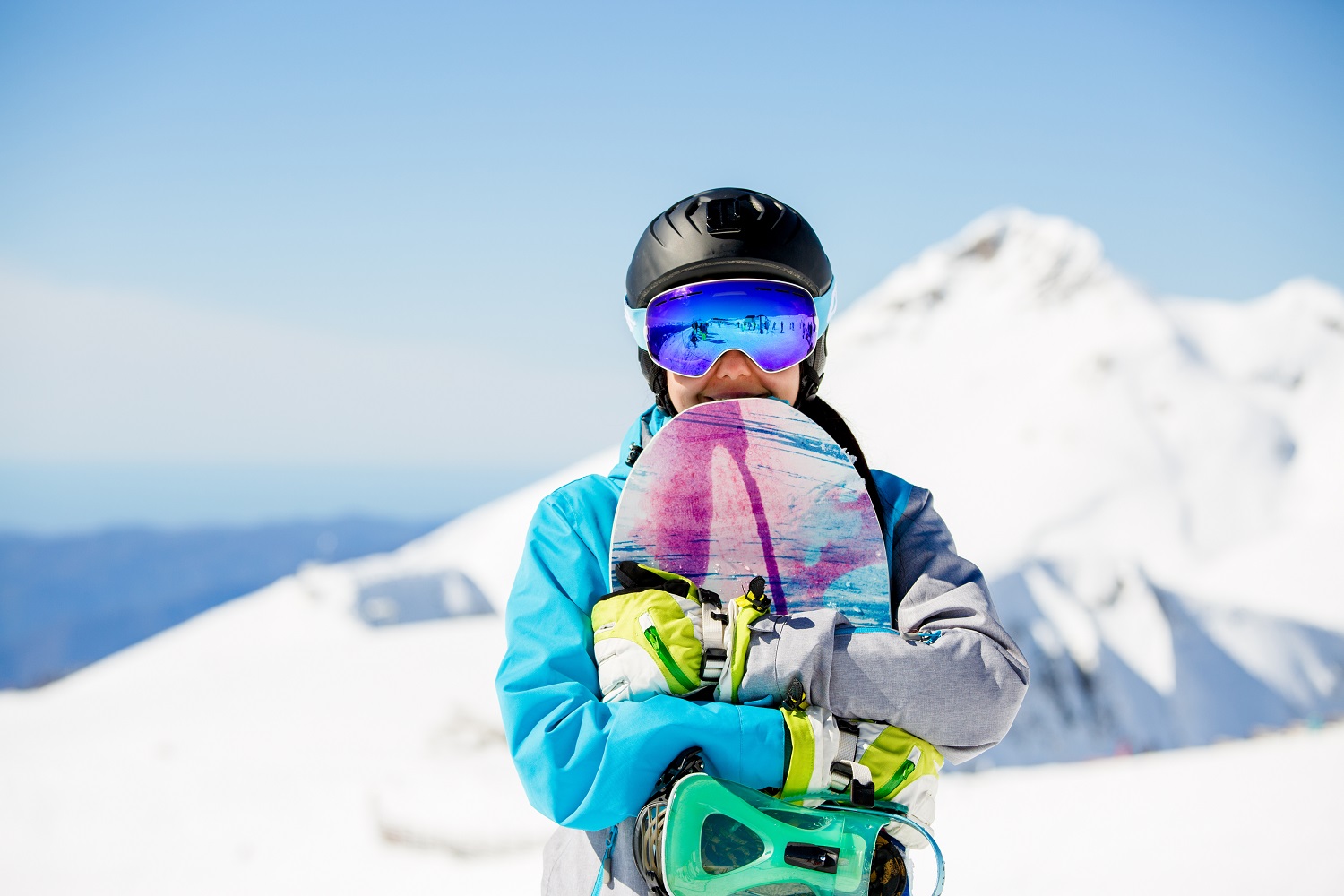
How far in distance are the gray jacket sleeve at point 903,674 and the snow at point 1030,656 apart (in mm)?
1171

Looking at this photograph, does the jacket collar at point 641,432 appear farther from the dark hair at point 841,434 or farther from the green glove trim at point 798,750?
the green glove trim at point 798,750

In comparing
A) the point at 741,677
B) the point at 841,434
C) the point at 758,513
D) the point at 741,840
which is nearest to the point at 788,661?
the point at 741,677

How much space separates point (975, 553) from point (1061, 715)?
647 centimetres

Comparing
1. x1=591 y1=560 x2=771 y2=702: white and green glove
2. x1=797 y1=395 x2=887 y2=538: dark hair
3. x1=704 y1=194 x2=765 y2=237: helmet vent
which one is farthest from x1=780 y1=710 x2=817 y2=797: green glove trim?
x1=704 y1=194 x2=765 y2=237: helmet vent

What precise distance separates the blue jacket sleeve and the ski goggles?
0.67 m

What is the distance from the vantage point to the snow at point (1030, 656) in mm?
5758

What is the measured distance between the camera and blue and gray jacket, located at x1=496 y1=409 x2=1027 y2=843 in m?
1.56

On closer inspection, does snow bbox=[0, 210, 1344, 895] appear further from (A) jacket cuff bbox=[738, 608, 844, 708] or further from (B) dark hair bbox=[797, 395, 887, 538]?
(A) jacket cuff bbox=[738, 608, 844, 708]

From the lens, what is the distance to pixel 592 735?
1.56m

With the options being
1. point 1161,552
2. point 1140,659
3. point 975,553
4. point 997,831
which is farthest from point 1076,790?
point 1161,552

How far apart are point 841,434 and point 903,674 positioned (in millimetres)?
669

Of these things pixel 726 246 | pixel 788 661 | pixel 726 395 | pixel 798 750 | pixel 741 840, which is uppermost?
pixel 726 246

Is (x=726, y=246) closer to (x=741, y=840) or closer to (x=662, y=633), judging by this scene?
(x=662, y=633)

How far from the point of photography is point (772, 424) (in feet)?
6.62
